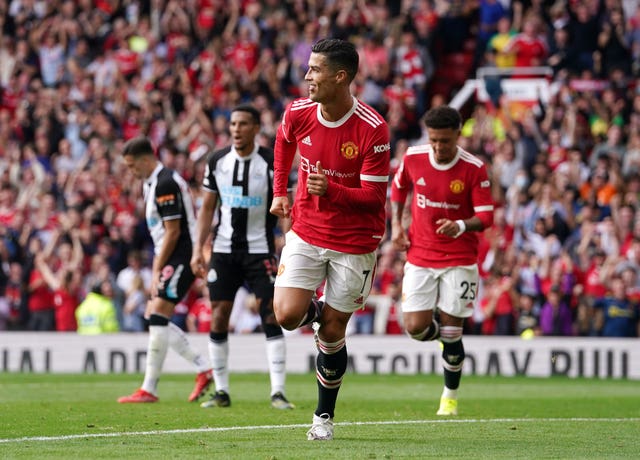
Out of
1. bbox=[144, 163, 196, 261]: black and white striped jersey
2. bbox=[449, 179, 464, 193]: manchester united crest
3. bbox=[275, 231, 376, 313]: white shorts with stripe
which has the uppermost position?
bbox=[449, 179, 464, 193]: manchester united crest

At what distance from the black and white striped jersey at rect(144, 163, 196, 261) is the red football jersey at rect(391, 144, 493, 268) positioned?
7.43ft

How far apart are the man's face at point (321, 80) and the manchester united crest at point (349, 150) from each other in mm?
343

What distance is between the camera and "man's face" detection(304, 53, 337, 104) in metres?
8.76

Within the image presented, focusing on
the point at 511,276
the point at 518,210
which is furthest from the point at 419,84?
the point at 511,276

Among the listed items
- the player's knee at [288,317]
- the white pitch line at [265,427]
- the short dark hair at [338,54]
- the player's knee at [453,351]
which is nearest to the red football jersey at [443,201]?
the player's knee at [453,351]

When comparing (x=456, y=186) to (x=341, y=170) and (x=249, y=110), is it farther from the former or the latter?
(x=341, y=170)

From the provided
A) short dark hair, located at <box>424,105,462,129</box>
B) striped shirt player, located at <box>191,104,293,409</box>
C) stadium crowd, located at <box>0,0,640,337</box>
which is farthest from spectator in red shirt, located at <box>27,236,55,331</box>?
short dark hair, located at <box>424,105,462,129</box>

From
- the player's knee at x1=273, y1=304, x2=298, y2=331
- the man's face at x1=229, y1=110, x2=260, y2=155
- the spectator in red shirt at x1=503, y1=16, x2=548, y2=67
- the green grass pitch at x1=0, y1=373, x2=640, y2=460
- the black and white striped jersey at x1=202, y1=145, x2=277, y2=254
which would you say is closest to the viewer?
the green grass pitch at x1=0, y1=373, x2=640, y2=460

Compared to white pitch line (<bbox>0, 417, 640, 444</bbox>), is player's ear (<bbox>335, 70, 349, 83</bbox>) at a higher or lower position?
higher

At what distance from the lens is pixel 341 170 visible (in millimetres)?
8961

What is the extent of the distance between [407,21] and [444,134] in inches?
561

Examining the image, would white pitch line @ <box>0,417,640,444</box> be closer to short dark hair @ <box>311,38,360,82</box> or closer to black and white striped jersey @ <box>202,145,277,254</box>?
black and white striped jersey @ <box>202,145,277,254</box>

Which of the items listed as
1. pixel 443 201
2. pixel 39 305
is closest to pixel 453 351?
pixel 443 201

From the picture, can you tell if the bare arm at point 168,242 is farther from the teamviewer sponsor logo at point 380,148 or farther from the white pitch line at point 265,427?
the teamviewer sponsor logo at point 380,148
